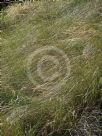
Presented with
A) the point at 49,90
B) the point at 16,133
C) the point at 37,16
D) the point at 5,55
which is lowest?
the point at 16,133

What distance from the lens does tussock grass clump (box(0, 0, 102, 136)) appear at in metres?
3.96

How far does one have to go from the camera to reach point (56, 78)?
4.46m

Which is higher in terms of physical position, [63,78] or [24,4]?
[24,4]

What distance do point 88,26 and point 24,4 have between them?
220cm

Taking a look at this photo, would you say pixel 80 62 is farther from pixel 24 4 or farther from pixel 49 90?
pixel 24 4

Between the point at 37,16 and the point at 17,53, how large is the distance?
3.87 feet

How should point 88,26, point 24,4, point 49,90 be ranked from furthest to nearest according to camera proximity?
point 24,4
point 88,26
point 49,90

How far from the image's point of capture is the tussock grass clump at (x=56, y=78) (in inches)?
156

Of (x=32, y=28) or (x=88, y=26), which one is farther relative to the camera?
(x=32, y=28)

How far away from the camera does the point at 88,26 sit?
16.7ft

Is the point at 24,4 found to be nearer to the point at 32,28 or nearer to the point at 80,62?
the point at 32,28

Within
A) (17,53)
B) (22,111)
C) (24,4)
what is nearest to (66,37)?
(17,53)

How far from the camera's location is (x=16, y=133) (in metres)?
3.89

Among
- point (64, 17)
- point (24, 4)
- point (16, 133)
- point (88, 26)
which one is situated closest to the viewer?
point (16, 133)
